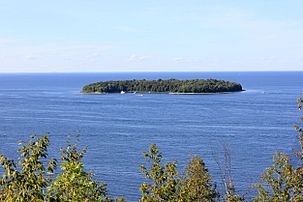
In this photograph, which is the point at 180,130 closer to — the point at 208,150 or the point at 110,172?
the point at 208,150

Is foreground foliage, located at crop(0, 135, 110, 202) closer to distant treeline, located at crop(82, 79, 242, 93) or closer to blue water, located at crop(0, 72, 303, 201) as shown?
blue water, located at crop(0, 72, 303, 201)

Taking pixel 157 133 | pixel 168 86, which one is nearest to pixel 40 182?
pixel 157 133

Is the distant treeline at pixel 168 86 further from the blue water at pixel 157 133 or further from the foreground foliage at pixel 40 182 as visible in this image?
the foreground foliage at pixel 40 182

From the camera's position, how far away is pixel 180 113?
77.1 m

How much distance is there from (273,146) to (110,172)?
17.1m

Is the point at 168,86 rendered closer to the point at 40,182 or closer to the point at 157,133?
the point at 157,133

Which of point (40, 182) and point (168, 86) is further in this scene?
point (168, 86)

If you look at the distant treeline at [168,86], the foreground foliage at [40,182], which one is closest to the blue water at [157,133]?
the foreground foliage at [40,182]

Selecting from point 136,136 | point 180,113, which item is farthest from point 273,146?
point 180,113

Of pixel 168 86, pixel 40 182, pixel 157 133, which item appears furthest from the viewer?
pixel 168 86

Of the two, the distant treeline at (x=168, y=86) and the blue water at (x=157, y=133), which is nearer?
the blue water at (x=157, y=133)

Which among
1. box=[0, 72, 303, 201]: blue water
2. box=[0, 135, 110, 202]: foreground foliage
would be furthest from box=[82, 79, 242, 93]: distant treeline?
box=[0, 135, 110, 202]: foreground foliage

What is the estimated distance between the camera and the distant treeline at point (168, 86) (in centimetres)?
12679

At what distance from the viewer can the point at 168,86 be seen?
13125cm
